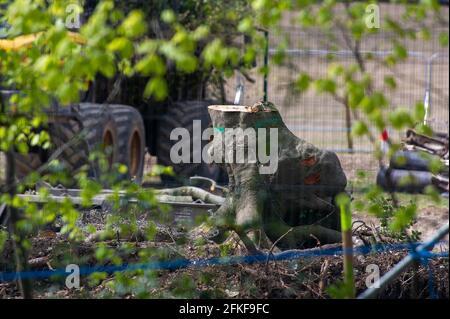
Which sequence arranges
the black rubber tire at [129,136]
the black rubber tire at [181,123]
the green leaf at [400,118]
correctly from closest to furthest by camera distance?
1. the green leaf at [400,118]
2. the black rubber tire at [129,136]
3. the black rubber tire at [181,123]

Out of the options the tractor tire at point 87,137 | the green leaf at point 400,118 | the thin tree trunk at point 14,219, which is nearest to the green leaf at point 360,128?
the green leaf at point 400,118

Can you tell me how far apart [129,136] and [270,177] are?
5421 mm

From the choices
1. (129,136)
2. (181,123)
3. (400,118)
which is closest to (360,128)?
(400,118)

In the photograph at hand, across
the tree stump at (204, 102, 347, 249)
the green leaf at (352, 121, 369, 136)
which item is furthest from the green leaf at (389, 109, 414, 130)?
the tree stump at (204, 102, 347, 249)

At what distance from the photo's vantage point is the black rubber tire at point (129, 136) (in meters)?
10.6

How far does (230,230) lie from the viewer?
4863mm

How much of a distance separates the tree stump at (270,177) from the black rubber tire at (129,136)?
14.9 feet

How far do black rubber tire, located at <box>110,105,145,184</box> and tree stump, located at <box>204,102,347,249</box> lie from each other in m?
4.54

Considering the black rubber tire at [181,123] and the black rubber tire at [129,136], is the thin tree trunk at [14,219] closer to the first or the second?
the black rubber tire at [129,136]

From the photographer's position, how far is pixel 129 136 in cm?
1080

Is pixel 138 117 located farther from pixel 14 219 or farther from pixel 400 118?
pixel 400 118

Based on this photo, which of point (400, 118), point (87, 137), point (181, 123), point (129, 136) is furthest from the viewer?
point (181, 123)

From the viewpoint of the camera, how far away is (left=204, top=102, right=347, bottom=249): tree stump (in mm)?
5293

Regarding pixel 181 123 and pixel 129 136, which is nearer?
pixel 129 136
